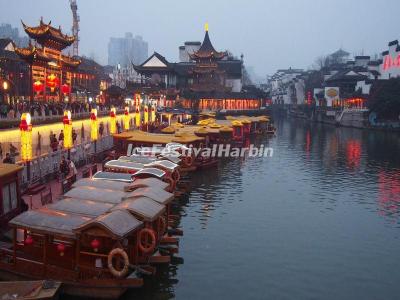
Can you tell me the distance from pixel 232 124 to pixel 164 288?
4078 cm

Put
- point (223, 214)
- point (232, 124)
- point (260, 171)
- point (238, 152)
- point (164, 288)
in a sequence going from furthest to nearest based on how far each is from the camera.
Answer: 1. point (232, 124)
2. point (238, 152)
3. point (260, 171)
4. point (223, 214)
5. point (164, 288)

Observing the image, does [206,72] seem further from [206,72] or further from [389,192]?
[389,192]

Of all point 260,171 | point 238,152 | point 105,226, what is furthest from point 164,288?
point 238,152

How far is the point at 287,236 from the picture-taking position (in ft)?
67.0

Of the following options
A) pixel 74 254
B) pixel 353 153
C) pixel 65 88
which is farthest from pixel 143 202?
pixel 353 153

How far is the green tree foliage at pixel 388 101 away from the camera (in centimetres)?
7200

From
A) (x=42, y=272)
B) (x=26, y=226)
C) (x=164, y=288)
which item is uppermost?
(x=26, y=226)

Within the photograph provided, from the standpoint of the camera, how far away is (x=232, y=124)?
55094 mm

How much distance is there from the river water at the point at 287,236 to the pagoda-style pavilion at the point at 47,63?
17.9 metres

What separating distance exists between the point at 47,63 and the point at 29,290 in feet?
112

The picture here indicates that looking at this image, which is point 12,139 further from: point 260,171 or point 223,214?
point 260,171

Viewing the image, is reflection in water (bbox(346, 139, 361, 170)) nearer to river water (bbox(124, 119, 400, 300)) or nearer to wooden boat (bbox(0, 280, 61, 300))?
river water (bbox(124, 119, 400, 300))

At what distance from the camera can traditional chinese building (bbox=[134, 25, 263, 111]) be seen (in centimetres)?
8494

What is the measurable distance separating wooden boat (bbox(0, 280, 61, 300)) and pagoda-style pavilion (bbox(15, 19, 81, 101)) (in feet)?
98.6
